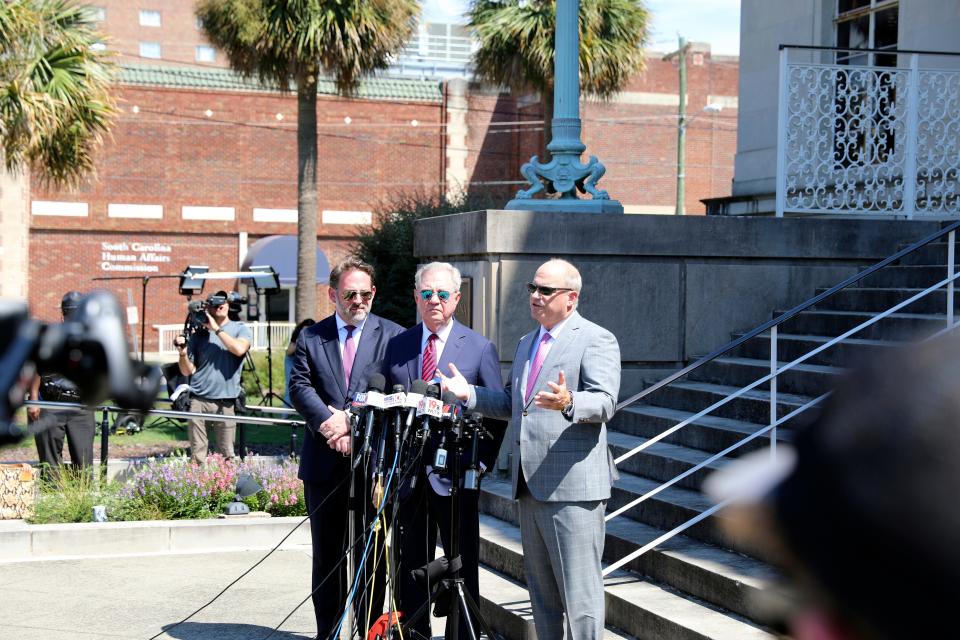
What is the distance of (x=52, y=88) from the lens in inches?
619

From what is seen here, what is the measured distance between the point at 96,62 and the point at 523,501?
12.9m

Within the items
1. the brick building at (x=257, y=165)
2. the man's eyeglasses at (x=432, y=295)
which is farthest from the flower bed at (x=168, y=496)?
the brick building at (x=257, y=165)

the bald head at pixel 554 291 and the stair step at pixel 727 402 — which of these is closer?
the bald head at pixel 554 291

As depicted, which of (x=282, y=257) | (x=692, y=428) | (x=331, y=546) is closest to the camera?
(x=331, y=546)

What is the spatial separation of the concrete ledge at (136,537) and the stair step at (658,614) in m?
2.75

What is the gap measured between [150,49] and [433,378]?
72.1 m

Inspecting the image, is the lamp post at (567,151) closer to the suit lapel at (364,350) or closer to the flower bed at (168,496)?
the suit lapel at (364,350)

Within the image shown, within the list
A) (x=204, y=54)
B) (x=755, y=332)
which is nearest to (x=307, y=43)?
(x=755, y=332)

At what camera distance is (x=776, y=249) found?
1003 cm

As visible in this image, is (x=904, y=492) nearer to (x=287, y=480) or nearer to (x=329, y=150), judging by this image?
(x=287, y=480)

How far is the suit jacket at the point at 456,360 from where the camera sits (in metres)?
6.55

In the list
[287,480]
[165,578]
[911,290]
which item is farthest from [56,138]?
[911,290]

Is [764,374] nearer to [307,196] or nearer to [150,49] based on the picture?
[307,196]

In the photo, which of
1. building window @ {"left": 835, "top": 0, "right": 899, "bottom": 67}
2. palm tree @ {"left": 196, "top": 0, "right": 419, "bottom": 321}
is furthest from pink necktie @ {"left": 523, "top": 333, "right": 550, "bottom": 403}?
palm tree @ {"left": 196, "top": 0, "right": 419, "bottom": 321}
